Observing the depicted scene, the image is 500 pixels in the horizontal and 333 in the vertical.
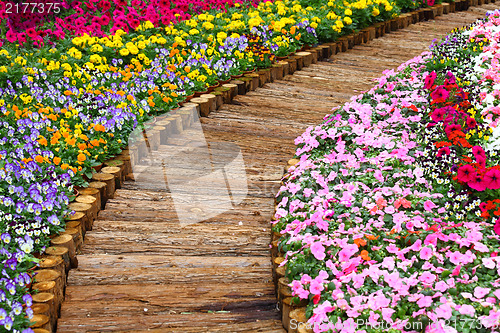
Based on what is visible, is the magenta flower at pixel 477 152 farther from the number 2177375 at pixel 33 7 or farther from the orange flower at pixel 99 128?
the number 2177375 at pixel 33 7

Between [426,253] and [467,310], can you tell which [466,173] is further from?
[467,310]

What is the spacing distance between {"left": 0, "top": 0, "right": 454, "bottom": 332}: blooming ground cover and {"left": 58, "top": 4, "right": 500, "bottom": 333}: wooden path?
0.34m

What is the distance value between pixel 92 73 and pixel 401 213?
3879mm

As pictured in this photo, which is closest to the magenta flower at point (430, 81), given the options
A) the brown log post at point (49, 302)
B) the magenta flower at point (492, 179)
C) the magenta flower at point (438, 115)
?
the magenta flower at point (438, 115)

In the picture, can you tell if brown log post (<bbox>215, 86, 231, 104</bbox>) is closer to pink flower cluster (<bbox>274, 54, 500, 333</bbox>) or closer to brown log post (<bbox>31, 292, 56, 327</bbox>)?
pink flower cluster (<bbox>274, 54, 500, 333</bbox>)

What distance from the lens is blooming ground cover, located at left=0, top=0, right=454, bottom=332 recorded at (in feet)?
12.0

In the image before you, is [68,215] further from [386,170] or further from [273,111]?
[273,111]

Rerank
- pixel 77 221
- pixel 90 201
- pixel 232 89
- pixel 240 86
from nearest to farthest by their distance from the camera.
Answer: pixel 77 221
pixel 90 201
pixel 232 89
pixel 240 86

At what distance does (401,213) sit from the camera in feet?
11.4

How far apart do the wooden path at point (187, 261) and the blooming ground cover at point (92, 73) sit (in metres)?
0.34

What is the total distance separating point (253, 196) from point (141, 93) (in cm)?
189

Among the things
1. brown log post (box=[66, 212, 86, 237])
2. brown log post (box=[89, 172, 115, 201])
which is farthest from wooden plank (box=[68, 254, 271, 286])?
brown log post (box=[89, 172, 115, 201])

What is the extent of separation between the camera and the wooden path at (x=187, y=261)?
10.4ft

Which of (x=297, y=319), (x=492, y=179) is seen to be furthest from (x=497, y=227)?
(x=297, y=319)
